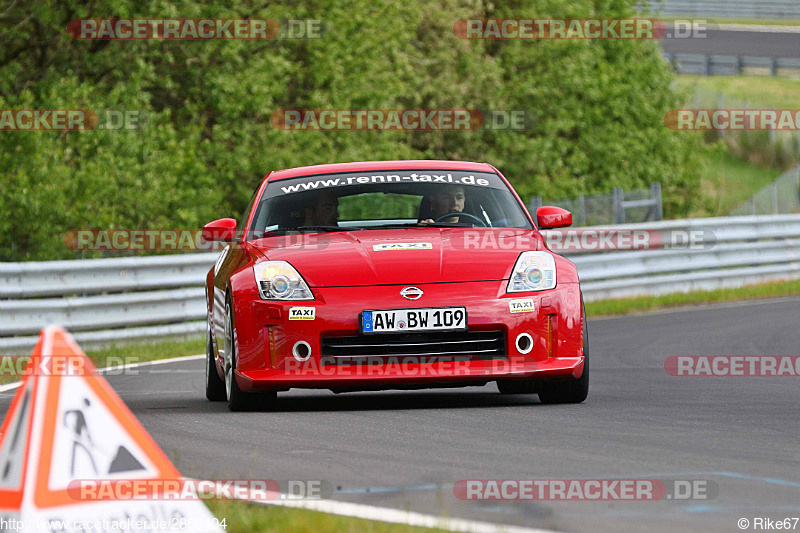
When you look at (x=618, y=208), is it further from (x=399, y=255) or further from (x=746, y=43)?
(x=746, y=43)

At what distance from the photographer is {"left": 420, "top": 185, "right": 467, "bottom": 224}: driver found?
9.46 m

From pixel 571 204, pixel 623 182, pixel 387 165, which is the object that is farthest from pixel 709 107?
pixel 387 165

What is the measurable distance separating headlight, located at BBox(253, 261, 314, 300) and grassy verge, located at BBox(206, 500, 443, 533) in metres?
3.11

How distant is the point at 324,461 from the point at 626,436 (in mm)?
1527

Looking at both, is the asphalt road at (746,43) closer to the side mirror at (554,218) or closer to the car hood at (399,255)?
the side mirror at (554,218)

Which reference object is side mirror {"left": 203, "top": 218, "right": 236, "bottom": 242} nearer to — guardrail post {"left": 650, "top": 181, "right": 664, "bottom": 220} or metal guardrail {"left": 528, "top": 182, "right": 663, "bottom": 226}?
metal guardrail {"left": 528, "top": 182, "right": 663, "bottom": 226}

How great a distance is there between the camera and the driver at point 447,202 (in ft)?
31.0

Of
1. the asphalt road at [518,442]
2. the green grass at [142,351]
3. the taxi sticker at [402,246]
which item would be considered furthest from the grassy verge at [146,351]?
the taxi sticker at [402,246]

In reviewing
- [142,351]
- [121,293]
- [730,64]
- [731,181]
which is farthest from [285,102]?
[730,64]

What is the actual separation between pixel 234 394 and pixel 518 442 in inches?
89.4

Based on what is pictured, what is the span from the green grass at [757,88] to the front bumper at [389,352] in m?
42.8

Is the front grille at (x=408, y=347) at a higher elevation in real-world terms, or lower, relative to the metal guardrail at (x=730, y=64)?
lower

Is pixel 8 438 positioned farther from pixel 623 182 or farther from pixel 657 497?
pixel 623 182

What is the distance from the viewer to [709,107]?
46.4m
